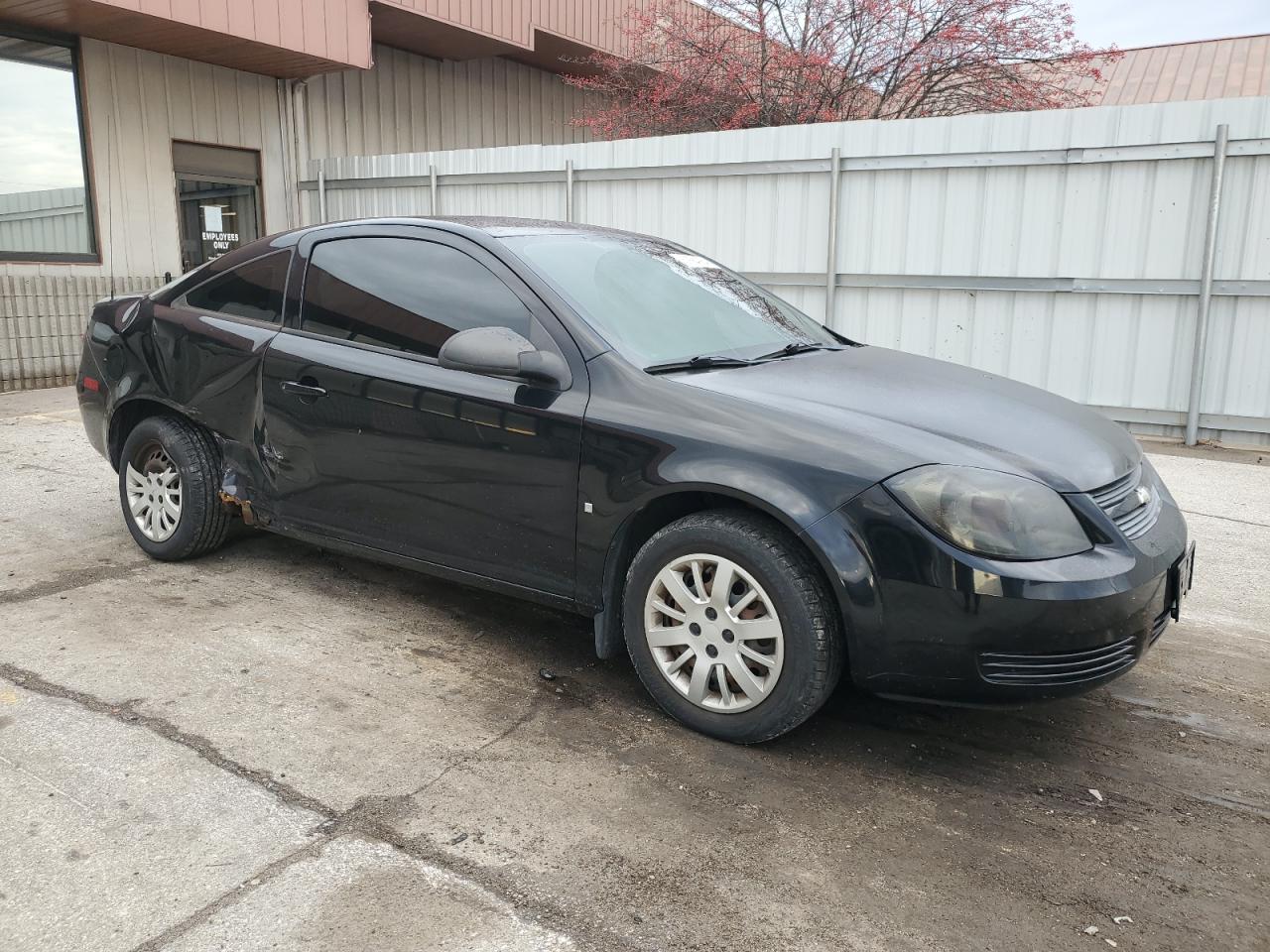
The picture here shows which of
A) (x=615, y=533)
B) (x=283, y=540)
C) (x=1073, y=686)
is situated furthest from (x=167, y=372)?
(x=1073, y=686)

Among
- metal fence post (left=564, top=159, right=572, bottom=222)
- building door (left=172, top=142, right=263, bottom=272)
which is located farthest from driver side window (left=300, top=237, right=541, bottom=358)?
building door (left=172, top=142, right=263, bottom=272)

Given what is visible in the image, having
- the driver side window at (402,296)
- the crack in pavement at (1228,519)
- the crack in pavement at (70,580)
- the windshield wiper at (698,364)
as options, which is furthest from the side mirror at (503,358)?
the crack in pavement at (1228,519)

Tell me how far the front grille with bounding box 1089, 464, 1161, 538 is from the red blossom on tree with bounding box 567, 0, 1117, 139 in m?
10.3

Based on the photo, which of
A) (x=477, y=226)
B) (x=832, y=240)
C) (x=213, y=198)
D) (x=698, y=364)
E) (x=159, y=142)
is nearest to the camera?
(x=698, y=364)

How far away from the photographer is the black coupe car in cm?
272

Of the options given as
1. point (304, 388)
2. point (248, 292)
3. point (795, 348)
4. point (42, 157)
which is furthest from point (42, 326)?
point (795, 348)

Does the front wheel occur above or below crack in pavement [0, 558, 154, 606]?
above

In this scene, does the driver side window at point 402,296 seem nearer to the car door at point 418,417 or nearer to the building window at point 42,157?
the car door at point 418,417

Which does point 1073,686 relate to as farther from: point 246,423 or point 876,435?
point 246,423

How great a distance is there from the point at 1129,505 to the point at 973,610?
743 mm

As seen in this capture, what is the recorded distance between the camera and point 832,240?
9000mm

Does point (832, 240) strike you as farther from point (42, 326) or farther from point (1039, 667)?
point (42, 326)

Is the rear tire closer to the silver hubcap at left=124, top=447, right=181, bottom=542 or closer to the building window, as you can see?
the silver hubcap at left=124, top=447, right=181, bottom=542

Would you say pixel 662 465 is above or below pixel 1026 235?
below
